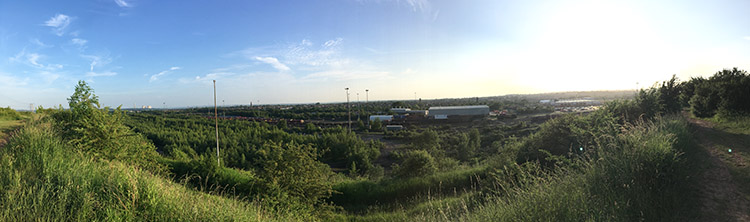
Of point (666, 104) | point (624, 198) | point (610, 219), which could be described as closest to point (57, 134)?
point (610, 219)

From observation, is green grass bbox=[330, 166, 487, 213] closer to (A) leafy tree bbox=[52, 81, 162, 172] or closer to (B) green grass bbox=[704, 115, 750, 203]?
(B) green grass bbox=[704, 115, 750, 203]

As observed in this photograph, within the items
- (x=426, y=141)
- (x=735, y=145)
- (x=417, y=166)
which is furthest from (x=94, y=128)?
(x=426, y=141)

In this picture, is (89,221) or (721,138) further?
(721,138)

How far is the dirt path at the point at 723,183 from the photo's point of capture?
15.4 ft

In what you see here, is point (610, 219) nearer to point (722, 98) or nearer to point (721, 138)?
point (721, 138)

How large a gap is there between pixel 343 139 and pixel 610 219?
2686cm

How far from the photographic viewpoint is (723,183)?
5.76m

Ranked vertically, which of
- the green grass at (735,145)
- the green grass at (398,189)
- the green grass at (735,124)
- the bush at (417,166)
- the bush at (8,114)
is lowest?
the green grass at (398,189)

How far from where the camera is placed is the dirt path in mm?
4707

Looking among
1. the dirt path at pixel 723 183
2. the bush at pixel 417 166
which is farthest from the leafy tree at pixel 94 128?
the dirt path at pixel 723 183

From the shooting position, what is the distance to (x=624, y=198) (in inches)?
193

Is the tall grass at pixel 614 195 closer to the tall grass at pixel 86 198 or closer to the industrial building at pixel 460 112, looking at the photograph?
the tall grass at pixel 86 198

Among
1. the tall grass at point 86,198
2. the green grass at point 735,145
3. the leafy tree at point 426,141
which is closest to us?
the tall grass at point 86,198

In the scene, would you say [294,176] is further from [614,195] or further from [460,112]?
[460,112]
